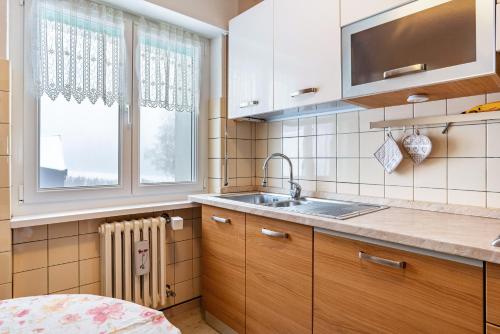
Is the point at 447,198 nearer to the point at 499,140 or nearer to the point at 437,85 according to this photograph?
the point at 499,140

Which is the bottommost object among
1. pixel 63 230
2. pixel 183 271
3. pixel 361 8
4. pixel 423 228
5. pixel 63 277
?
pixel 183 271

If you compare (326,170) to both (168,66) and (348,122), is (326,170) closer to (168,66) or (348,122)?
(348,122)

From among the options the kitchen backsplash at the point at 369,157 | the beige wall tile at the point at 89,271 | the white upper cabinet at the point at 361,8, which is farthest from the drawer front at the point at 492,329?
the beige wall tile at the point at 89,271

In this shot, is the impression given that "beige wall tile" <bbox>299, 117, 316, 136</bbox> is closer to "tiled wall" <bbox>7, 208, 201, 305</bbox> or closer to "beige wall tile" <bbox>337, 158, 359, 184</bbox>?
"beige wall tile" <bbox>337, 158, 359, 184</bbox>

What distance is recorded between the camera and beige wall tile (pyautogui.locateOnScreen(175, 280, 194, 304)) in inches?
84.4

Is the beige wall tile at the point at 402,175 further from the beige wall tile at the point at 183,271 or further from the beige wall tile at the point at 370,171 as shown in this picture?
the beige wall tile at the point at 183,271

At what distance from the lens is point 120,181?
1.98 m

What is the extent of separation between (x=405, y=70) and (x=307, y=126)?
886 mm

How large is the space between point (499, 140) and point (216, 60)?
1.86 m

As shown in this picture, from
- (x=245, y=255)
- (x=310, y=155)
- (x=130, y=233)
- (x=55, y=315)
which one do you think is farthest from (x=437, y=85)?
(x=130, y=233)

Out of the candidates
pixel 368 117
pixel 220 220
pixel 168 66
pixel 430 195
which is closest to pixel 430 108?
pixel 368 117

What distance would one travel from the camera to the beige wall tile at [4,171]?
1.45m

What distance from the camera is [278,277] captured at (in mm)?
1497

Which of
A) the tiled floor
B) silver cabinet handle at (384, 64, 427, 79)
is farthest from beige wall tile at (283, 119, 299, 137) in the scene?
the tiled floor
